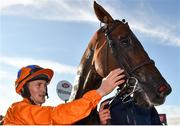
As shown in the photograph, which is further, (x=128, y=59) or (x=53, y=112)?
(x=128, y=59)

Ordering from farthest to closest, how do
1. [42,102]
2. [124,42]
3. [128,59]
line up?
[124,42] → [128,59] → [42,102]

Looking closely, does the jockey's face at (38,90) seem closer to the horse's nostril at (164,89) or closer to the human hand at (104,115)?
the human hand at (104,115)

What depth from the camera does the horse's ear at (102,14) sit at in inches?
227

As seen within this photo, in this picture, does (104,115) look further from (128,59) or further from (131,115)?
(128,59)

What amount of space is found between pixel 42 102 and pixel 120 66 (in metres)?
1.47

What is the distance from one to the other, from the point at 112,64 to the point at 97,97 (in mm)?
1820

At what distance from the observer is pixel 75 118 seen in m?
3.64

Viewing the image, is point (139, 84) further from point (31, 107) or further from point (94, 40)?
point (31, 107)

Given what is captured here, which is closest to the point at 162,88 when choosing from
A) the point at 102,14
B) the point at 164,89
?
the point at 164,89

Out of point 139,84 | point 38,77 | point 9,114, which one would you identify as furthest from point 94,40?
point 9,114

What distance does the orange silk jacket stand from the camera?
3.63 metres

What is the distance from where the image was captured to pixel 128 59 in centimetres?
536

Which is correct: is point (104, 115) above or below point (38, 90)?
below

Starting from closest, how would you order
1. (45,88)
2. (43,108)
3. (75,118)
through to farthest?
1. (75,118)
2. (43,108)
3. (45,88)
